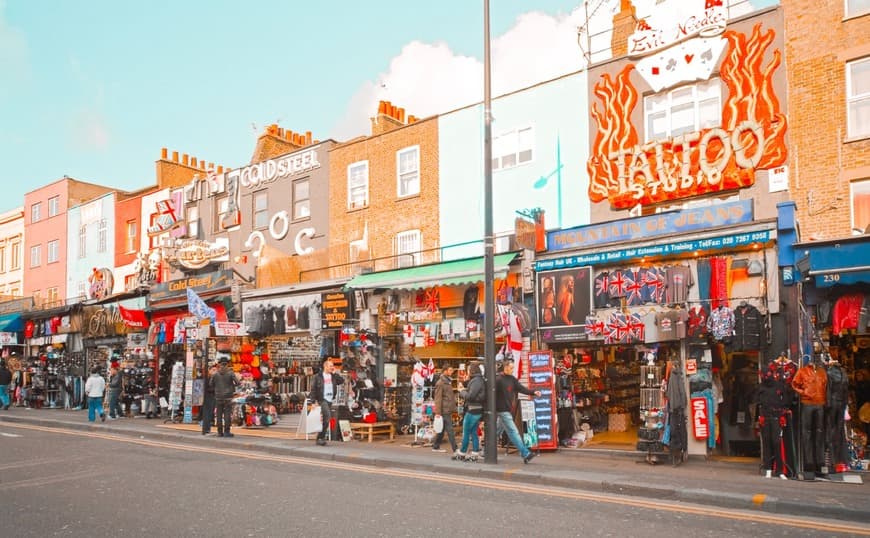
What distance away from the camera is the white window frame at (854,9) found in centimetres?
1533

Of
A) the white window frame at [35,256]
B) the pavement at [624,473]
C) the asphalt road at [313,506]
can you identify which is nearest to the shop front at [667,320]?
the pavement at [624,473]

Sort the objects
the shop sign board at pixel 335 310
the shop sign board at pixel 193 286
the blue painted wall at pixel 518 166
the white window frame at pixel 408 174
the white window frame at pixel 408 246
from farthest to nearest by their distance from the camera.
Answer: the shop sign board at pixel 193 286 < the white window frame at pixel 408 174 < the white window frame at pixel 408 246 < the shop sign board at pixel 335 310 < the blue painted wall at pixel 518 166

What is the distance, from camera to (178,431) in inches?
781

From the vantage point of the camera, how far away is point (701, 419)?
13.7 m

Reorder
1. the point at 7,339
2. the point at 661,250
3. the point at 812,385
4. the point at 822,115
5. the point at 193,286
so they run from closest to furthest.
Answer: the point at 812,385 < the point at 661,250 < the point at 822,115 < the point at 193,286 < the point at 7,339

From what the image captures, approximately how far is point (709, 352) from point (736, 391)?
1.65m

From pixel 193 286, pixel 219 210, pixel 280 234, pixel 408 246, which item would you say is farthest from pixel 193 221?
pixel 408 246

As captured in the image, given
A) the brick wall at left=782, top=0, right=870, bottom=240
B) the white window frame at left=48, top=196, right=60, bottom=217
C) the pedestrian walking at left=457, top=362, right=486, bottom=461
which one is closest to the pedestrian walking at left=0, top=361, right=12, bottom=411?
the white window frame at left=48, top=196, right=60, bottom=217

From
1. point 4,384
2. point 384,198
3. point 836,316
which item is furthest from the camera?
point 4,384

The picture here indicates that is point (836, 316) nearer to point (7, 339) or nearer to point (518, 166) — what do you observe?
point (518, 166)

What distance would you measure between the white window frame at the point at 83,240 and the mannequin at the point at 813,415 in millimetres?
33464

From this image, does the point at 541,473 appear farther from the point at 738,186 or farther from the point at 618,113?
the point at 618,113

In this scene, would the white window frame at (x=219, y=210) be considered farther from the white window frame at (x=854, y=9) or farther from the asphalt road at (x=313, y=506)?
the white window frame at (x=854, y=9)

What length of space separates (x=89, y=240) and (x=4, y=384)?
32.2 feet
